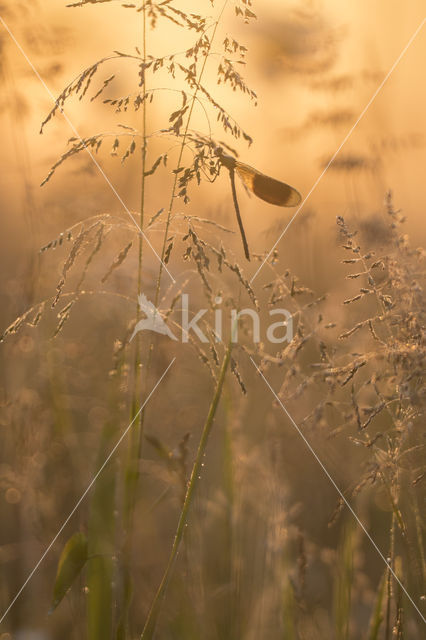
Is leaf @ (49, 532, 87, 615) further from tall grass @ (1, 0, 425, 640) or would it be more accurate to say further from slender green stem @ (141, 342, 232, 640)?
slender green stem @ (141, 342, 232, 640)

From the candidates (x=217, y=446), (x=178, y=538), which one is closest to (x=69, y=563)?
(x=178, y=538)

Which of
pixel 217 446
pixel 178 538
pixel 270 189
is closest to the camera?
pixel 178 538

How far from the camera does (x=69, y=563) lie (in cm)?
90

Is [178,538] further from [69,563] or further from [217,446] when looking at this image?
[217,446]

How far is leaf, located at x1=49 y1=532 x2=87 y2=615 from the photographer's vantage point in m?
0.88

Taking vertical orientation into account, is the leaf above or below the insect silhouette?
below

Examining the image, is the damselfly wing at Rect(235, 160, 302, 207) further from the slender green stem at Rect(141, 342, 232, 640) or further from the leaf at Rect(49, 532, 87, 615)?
the leaf at Rect(49, 532, 87, 615)

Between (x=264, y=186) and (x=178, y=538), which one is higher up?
(x=264, y=186)

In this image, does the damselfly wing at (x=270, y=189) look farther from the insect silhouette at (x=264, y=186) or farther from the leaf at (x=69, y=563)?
the leaf at (x=69, y=563)

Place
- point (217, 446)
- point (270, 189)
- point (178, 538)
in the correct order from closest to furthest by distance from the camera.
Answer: point (178, 538), point (270, 189), point (217, 446)

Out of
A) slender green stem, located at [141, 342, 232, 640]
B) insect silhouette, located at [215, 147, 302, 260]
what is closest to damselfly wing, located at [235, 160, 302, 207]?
insect silhouette, located at [215, 147, 302, 260]

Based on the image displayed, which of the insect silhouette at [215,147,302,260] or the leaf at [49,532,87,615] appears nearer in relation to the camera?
the leaf at [49,532,87,615]

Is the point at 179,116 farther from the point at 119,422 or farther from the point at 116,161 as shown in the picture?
the point at 116,161

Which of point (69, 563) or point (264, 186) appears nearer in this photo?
point (69, 563)
